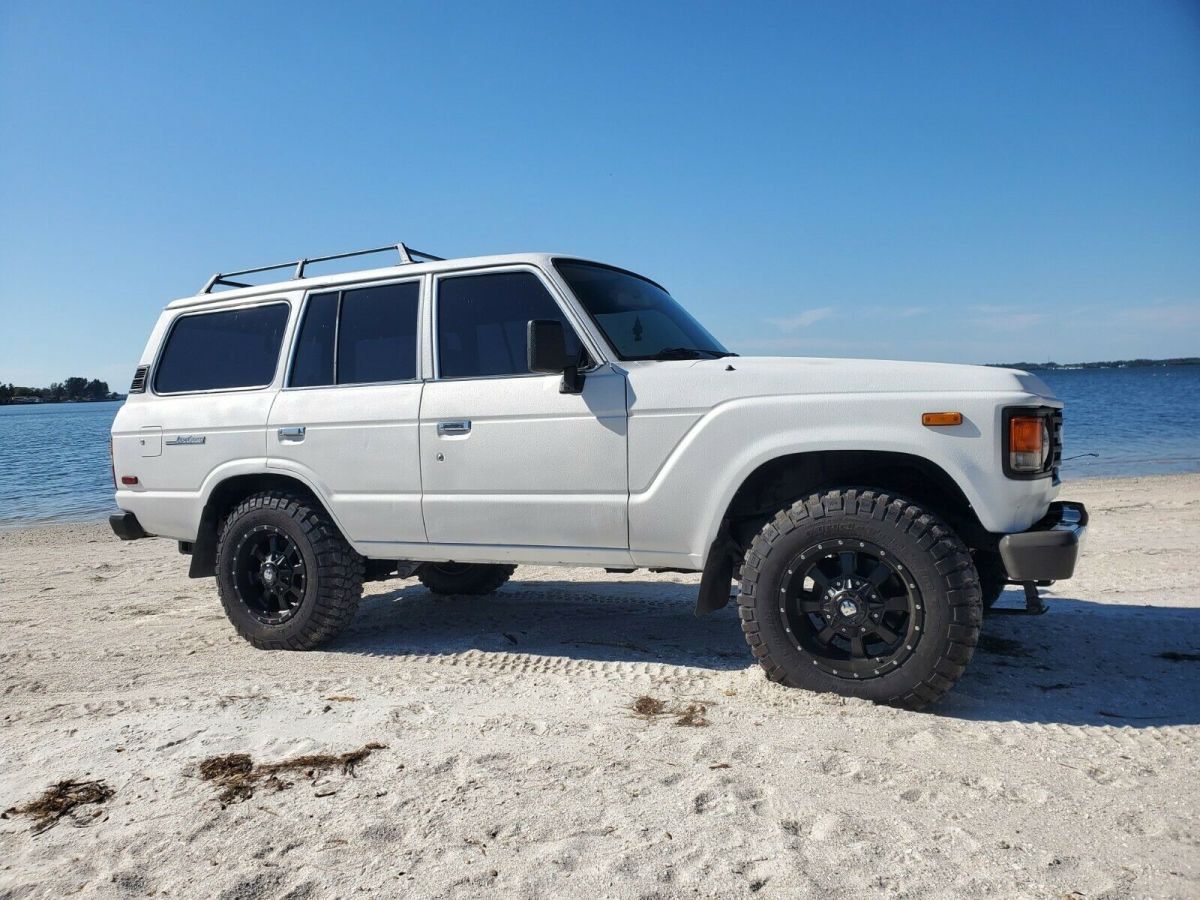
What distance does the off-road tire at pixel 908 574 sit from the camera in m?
3.23

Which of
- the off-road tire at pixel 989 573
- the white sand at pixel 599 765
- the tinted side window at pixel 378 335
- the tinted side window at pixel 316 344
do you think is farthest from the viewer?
the tinted side window at pixel 316 344

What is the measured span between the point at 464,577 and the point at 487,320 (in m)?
2.43

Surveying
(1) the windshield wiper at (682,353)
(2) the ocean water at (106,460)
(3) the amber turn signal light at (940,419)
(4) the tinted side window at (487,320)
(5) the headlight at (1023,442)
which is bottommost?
(2) the ocean water at (106,460)

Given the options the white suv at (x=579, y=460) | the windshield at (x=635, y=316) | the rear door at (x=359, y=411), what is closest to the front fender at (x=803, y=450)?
the white suv at (x=579, y=460)

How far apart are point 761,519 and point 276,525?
2736 millimetres

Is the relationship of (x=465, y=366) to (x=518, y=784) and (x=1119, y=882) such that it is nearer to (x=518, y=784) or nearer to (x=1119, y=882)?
(x=518, y=784)

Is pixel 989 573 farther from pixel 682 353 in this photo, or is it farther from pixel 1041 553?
pixel 682 353

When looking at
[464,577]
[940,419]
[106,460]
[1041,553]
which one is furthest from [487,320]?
[106,460]

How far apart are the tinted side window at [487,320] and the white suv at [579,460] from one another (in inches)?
0.5

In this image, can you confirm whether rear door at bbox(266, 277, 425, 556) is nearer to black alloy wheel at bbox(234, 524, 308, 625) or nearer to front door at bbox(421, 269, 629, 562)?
front door at bbox(421, 269, 629, 562)

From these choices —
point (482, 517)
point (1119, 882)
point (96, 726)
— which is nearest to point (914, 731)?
point (1119, 882)

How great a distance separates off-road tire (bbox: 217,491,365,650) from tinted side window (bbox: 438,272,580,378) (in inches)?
→ 46.7

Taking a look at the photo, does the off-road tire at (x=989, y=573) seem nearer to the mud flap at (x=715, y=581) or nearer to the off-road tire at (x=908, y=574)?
the off-road tire at (x=908, y=574)

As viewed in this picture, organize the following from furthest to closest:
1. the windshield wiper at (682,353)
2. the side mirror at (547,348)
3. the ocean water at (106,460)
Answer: the ocean water at (106,460)
the windshield wiper at (682,353)
the side mirror at (547,348)
